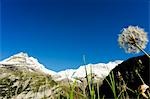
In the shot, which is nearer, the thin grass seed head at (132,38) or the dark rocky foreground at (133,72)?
the thin grass seed head at (132,38)

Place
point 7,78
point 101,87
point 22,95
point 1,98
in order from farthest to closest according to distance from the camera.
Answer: point 101,87, point 7,78, point 22,95, point 1,98

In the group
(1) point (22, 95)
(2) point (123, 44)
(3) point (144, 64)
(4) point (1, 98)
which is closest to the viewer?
(2) point (123, 44)

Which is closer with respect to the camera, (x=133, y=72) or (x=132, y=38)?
(x=132, y=38)

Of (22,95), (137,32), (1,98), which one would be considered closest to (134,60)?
(22,95)

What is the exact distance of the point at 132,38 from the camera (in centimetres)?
370

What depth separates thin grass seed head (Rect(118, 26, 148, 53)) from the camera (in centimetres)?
380

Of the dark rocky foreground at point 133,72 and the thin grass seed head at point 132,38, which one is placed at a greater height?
the dark rocky foreground at point 133,72

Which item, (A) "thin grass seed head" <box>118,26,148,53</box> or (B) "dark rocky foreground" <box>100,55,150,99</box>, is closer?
(A) "thin grass seed head" <box>118,26,148,53</box>

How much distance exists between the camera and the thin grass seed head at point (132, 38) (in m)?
3.80

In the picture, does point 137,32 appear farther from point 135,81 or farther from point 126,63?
point 126,63

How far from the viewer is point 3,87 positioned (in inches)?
695

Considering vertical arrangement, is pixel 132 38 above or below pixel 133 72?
below

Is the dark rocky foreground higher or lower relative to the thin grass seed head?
higher

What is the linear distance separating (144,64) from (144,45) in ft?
41.9
